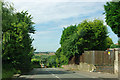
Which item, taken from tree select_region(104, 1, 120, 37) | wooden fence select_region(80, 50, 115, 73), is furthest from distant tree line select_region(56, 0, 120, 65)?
tree select_region(104, 1, 120, 37)

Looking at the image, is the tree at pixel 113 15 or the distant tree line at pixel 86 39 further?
the distant tree line at pixel 86 39

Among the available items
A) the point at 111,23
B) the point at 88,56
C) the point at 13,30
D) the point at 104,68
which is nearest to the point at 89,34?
the point at 88,56

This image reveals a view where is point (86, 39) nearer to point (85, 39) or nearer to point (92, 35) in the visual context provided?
point (85, 39)

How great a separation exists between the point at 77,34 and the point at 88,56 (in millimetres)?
10174

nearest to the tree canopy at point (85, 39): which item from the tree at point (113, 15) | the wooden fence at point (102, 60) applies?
the wooden fence at point (102, 60)

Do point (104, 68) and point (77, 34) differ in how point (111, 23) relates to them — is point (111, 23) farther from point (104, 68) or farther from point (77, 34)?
point (77, 34)

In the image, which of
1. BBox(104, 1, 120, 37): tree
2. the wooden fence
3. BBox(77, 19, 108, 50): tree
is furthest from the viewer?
BBox(77, 19, 108, 50): tree

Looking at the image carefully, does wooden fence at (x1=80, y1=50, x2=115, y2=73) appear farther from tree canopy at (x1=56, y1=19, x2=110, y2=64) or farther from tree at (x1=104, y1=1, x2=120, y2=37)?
tree canopy at (x1=56, y1=19, x2=110, y2=64)

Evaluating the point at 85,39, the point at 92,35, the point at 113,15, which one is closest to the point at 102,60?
the point at 113,15

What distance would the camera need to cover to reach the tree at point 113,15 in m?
30.5

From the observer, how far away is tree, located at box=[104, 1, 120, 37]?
3050 centimetres

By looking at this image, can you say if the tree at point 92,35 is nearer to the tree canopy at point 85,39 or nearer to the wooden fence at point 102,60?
the tree canopy at point 85,39

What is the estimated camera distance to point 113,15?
31719 millimetres

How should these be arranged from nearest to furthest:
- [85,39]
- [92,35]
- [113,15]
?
[113,15], [85,39], [92,35]
